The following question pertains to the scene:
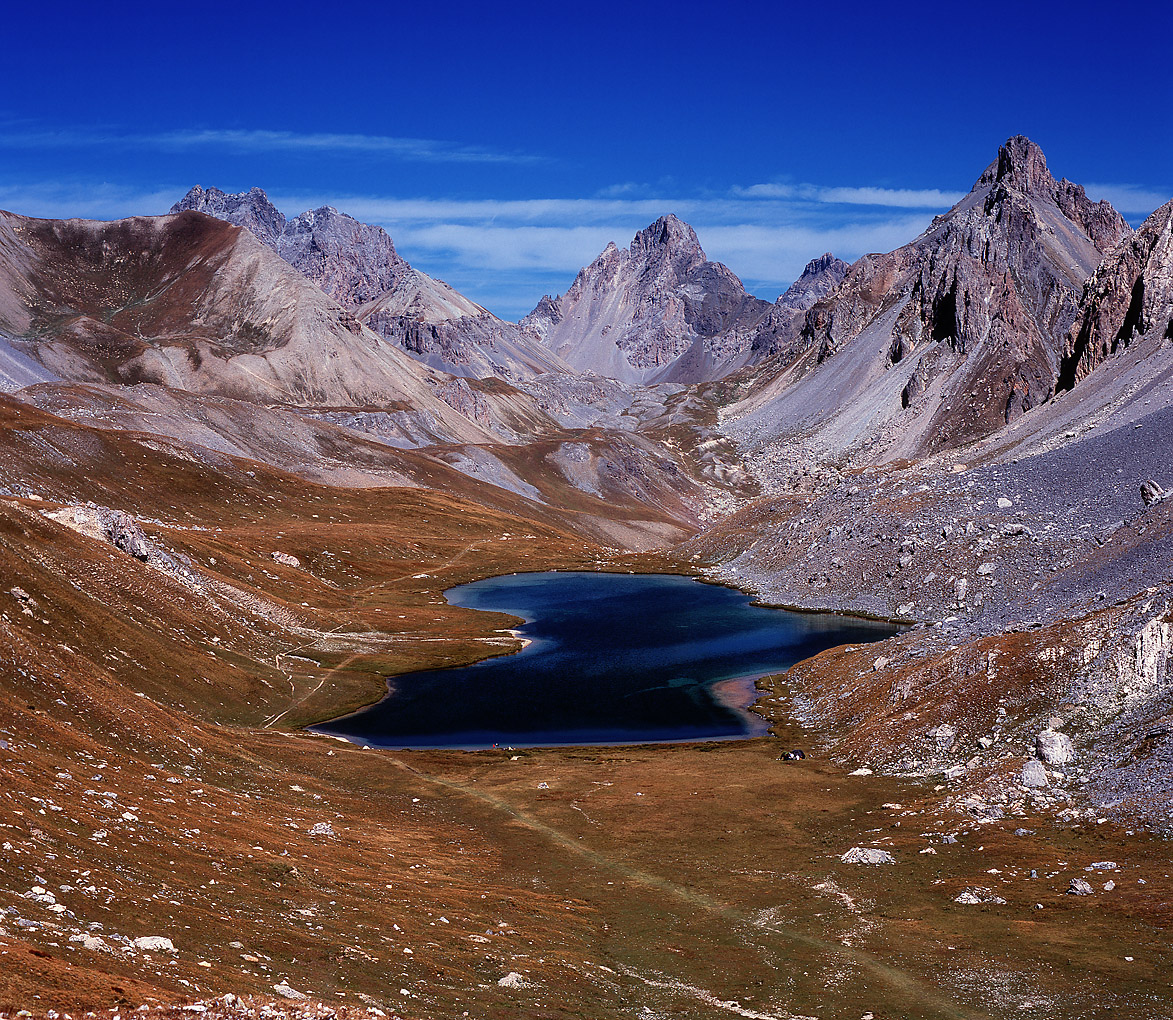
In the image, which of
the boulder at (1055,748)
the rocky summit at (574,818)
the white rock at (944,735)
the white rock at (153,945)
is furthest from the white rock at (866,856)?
the white rock at (153,945)

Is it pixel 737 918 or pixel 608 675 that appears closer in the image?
pixel 737 918

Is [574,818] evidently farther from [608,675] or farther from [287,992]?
[608,675]

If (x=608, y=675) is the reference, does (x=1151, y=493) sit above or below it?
above

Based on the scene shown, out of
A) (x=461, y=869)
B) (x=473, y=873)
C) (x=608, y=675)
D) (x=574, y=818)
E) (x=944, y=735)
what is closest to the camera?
(x=473, y=873)

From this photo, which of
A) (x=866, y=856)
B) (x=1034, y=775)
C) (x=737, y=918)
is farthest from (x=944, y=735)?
(x=737, y=918)

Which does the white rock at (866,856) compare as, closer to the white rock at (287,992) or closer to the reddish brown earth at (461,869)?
the reddish brown earth at (461,869)

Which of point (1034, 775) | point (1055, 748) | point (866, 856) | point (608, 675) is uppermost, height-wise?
point (608, 675)

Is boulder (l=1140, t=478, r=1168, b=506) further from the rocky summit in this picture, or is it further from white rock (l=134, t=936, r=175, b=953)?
white rock (l=134, t=936, r=175, b=953)

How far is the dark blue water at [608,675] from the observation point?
Result: 94.2 meters

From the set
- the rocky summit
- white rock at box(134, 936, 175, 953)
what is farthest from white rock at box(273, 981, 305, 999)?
white rock at box(134, 936, 175, 953)

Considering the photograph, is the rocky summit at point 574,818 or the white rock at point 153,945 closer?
the white rock at point 153,945

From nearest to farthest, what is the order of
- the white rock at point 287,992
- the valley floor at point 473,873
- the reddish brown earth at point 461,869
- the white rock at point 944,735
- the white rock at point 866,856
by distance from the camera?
the white rock at point 287,992 < the valley floor at point 473,873 < the reddish brown earth at point 461,869 < the white rock at point 866,856 < the white rock at point 944,735

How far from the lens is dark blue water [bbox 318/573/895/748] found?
9419cm

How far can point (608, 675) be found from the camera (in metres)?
115
